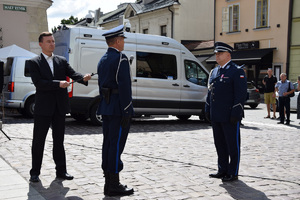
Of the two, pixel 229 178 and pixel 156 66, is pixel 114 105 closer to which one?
pixel 229 178

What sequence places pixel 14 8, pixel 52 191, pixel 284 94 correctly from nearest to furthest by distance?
pixel 52 191 < pixel 284 94 < pixel 14 8

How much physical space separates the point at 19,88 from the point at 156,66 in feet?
14.6

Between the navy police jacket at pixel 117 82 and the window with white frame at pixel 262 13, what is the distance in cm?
2276

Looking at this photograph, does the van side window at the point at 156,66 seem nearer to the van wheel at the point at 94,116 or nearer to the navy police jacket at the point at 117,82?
the van wheel at the point at 94,116

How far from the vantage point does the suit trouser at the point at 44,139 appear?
16.3 ft

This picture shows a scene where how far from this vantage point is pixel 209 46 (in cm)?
2978

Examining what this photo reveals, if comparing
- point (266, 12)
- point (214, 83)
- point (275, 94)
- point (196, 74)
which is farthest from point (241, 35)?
point (214, 83)

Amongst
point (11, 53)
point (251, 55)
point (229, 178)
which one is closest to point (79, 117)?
point (11, 53)

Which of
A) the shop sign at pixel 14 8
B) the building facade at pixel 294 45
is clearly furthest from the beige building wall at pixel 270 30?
the shop sign at pixel 14 8

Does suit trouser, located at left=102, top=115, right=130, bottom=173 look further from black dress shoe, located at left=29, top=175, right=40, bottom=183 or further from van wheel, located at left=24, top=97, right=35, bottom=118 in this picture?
van wheel, located at left=24, top=97, right=35, bottom=118

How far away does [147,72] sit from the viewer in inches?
429

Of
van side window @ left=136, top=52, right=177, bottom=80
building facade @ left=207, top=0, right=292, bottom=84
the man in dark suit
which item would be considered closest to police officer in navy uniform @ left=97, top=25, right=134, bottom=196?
the man in dark suit

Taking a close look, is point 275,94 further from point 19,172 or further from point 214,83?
point 19,172

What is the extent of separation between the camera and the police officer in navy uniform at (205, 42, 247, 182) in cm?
500
